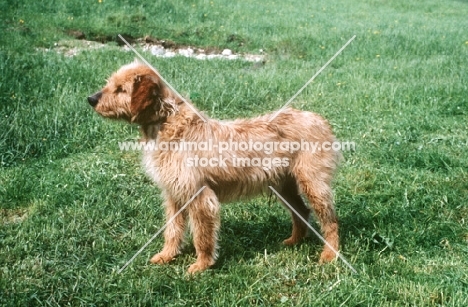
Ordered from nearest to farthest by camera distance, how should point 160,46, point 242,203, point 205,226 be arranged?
point 205,226 < point 242,203 < point 160,46

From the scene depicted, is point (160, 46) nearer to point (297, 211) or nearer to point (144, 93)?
point (297, 211)

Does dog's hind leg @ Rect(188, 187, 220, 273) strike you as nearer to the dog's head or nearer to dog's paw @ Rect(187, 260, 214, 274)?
dog's paw @ Rect(187, 260, 214, 274)

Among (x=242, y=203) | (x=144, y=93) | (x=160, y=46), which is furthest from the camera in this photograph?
(x=160, y=46)

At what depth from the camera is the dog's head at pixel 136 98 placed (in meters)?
4.06

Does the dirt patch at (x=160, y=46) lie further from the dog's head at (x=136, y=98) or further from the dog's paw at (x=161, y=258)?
the dog's paw at (x=161, y=258)

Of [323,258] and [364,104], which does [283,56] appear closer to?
[364,104]

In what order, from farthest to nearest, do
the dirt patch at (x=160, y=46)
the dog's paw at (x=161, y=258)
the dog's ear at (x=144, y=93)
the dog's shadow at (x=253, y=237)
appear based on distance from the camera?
the dirt patch at (x=160, y=46) < the dog's shadow at (x=253, y=237) < the dog's paw at (x=161, y=258) < the dog's ear at (x=144, y=93)

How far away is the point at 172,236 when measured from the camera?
4.38 metres

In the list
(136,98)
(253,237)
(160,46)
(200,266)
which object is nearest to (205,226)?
(200,266)

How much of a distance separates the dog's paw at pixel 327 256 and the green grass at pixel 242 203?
0.36ft

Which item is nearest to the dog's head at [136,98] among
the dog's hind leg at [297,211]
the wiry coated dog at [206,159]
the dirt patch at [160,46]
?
the wiry coated dog at [206,159]

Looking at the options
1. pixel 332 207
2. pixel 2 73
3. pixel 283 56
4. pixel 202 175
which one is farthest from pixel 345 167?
pixel 283 56

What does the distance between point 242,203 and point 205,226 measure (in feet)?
3.91

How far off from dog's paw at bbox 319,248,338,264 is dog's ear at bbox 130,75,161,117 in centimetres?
189
